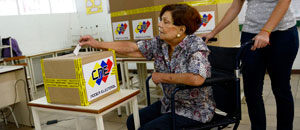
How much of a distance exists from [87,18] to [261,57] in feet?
17.2

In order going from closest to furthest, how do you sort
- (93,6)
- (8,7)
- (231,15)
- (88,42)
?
(88,42) → (231,15) → (8,7) → (93,6)

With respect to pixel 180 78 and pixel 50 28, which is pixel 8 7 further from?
pixel 180 78

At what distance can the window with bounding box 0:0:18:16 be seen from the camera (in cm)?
486

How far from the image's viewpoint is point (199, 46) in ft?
4.16

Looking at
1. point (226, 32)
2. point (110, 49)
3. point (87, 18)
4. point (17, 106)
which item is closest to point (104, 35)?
point (87, 18)

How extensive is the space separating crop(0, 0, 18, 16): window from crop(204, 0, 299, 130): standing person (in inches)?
187

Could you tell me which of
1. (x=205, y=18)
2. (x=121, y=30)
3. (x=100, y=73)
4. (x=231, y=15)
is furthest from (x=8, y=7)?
(x=231, y=15)

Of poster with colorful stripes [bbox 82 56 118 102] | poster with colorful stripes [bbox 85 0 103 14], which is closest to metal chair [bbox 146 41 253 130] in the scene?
poster with colorful stripes [bbox 82 56 118 102]

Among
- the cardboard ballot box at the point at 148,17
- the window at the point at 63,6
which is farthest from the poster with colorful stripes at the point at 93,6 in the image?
the cardboard ballot box at the point at 148,17

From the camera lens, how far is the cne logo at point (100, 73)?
1.29m

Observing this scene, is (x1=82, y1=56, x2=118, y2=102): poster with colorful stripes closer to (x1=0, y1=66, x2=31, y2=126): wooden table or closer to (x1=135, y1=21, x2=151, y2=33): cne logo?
(x1=135, y1=21, x2=151, y2=33): cne logo

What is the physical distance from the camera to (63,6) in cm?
606

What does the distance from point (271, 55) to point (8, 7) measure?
4.99 metres

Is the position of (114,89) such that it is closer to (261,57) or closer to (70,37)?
(261,57)
